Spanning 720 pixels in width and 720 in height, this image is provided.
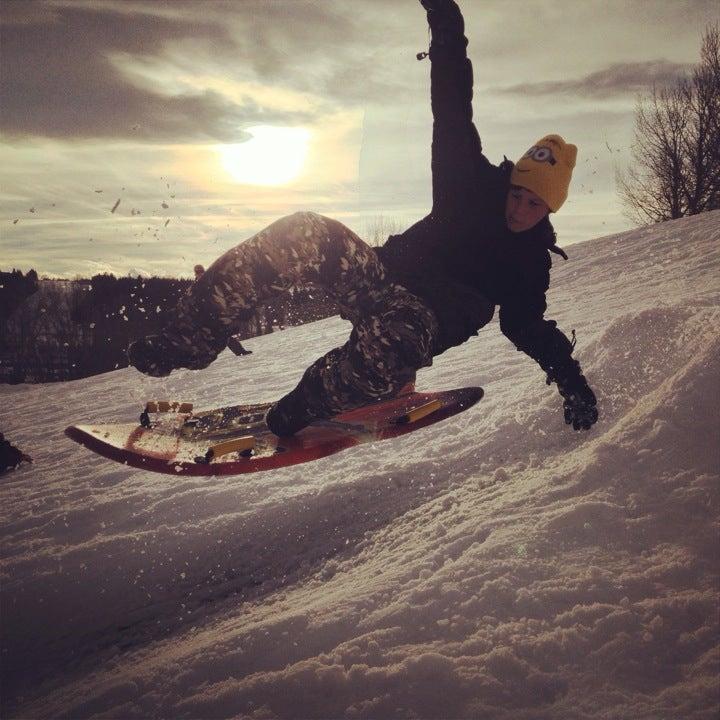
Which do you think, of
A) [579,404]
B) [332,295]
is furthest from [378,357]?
[579,404]

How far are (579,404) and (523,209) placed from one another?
3.18 ft

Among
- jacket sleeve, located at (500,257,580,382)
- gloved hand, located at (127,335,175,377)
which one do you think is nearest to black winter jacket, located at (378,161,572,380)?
jacket sleeve, located at (500,257,580,382)

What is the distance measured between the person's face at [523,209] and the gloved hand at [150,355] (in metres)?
1.77

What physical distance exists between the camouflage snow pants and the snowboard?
414 millimetres

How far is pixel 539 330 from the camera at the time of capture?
2.55m

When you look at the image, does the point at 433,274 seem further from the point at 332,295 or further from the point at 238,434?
the point at 238,434

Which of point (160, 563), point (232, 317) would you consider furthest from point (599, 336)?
point (160, 563)

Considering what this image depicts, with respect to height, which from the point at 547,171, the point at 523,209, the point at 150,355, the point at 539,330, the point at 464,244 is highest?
the point at 547,171

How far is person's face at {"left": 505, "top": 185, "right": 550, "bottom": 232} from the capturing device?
95.3 inches

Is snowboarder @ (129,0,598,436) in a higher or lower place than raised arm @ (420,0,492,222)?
lower

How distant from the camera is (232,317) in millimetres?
2328

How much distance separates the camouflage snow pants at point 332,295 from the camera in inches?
86.5

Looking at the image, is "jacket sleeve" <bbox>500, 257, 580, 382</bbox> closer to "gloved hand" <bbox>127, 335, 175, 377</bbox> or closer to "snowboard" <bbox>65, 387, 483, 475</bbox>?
"snowboard" <bbox>65, 387, 483, 475</bbox>

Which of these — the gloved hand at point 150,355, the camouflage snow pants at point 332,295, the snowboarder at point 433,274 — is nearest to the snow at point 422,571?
the snowboarder at point 433,274
